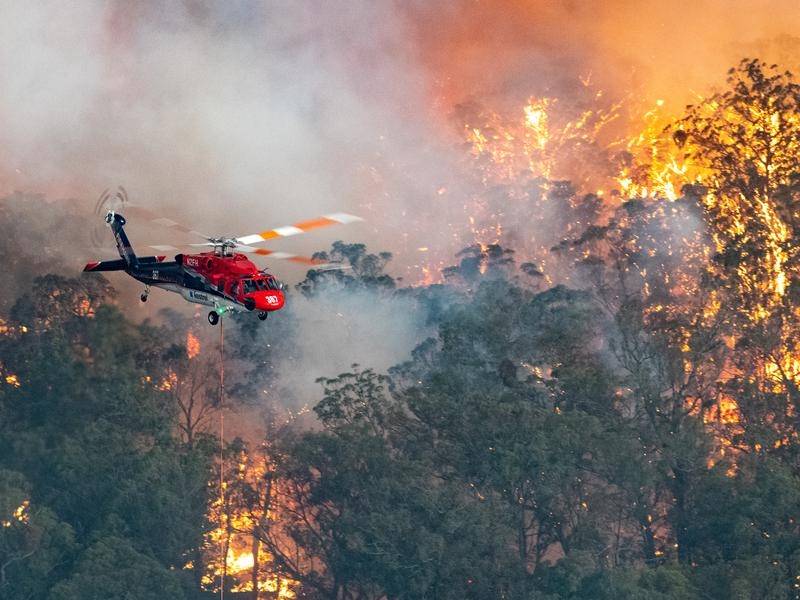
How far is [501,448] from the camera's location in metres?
71.2

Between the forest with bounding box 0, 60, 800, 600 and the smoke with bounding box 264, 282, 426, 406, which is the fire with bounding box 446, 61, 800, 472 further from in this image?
the smoke with bounding box 264, 282, 426, 406

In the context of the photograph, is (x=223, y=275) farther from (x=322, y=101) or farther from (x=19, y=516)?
(x=322, y=101)

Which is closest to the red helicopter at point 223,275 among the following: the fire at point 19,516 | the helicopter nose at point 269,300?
the helicopter nose at point 269,300

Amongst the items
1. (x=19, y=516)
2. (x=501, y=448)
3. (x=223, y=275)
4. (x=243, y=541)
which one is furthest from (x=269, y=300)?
(x=243, y=541)

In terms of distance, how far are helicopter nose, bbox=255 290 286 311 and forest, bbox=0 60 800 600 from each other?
2345 cm

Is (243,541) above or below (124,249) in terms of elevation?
above

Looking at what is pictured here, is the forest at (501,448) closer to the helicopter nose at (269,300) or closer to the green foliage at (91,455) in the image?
the green foliage at (91,455)

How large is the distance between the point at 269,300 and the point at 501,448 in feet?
86.9

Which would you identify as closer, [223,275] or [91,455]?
[223,275]

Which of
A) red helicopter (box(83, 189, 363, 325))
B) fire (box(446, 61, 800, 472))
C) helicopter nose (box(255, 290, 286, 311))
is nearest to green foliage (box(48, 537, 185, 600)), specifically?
red helicopter (box(83, 189, 363, 325))

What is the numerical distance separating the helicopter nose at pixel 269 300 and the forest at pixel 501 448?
23.5 meters

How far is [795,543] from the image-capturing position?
202 feet

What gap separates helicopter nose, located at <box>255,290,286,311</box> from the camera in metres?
47.6

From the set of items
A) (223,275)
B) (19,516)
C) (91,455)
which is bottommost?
(223,275)
